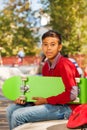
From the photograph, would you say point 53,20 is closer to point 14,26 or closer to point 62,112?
point 14,26

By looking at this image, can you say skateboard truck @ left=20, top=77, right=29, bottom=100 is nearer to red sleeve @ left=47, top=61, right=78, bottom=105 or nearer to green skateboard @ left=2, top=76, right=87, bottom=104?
green skateboard @ left=2, top=76, right=87, bottom=104

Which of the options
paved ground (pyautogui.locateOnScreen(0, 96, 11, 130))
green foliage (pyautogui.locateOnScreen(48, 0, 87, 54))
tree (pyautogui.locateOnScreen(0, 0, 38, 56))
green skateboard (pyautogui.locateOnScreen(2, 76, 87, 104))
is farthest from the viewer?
tree (pyautogui.locateOnScreen(0, 0, 38, 56))

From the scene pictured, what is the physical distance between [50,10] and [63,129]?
128 feet

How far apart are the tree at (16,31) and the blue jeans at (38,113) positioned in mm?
49135

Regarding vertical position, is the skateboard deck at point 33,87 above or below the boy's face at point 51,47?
below

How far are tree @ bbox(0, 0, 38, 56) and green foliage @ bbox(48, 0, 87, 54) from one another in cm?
1178

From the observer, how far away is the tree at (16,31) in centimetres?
5356

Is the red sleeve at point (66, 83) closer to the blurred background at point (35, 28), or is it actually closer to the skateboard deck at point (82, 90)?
the skateboard deck at point (82, 90)

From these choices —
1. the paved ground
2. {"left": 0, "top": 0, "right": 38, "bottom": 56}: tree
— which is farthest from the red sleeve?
{"left": 0, "top": 0, "right": 38, "bottom": 56}: tree

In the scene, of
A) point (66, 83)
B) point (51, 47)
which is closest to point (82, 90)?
point (66, 83)

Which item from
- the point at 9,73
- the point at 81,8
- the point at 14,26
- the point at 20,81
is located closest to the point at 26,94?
the point at 20,81

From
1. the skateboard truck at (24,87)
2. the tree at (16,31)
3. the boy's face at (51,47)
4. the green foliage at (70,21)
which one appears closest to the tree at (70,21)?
the green foliage at (70,21)

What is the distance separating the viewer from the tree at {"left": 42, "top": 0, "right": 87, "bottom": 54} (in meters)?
39.9

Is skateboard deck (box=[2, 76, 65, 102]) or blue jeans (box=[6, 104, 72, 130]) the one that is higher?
skateboard deck (box=[2, 76, 65, 102])
